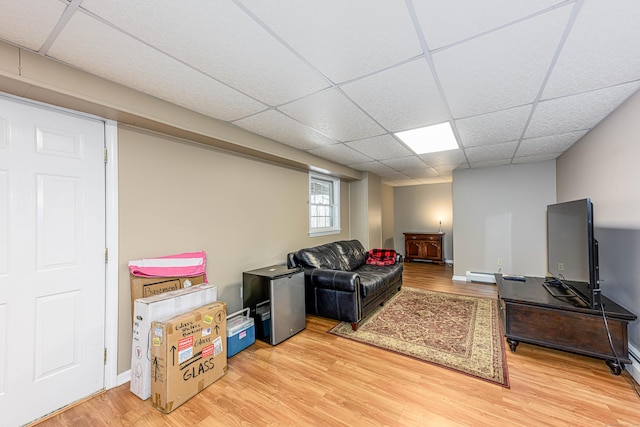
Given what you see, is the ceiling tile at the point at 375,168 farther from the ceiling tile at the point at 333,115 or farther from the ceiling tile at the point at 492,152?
the ceiling tile at the point at 333,115

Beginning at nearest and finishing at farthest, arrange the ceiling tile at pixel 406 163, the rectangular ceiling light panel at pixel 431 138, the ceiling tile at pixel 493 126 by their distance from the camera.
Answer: the ceiling tile at pixel 493 126 < the rectangular ceiling light panel at pixel 431 138 < the ceiling tile at pixel 406 163

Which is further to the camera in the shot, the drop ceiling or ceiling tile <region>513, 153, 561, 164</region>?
ceiling tile <region>513, 153, 561, 164</region>

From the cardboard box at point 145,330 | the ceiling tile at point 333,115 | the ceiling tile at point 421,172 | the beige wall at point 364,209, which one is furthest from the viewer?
the beige wall at point 364,209

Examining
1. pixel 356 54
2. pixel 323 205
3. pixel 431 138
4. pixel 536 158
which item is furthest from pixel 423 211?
pixel 356 54

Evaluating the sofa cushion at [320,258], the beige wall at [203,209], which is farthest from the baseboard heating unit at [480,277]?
the beige wall at [203,209]

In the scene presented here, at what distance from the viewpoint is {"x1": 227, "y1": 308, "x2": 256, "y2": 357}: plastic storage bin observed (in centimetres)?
244

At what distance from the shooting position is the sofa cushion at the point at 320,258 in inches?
137

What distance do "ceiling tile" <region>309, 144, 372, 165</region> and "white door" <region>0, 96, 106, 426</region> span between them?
244cm

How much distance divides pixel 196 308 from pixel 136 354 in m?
0.49

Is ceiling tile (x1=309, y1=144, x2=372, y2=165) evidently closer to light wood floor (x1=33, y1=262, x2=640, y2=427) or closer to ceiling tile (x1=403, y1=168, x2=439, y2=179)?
ceiling tile (x1=403, y1=168, x2=439, y2=179)

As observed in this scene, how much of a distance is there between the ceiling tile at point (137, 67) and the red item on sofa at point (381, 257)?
133 inches

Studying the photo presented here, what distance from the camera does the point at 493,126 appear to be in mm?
2734

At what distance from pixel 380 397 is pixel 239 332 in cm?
142

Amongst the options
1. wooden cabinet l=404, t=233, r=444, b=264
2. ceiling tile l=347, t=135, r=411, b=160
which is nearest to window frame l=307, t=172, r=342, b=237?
ceiling tile l=347, t=135, r=411, b=160
